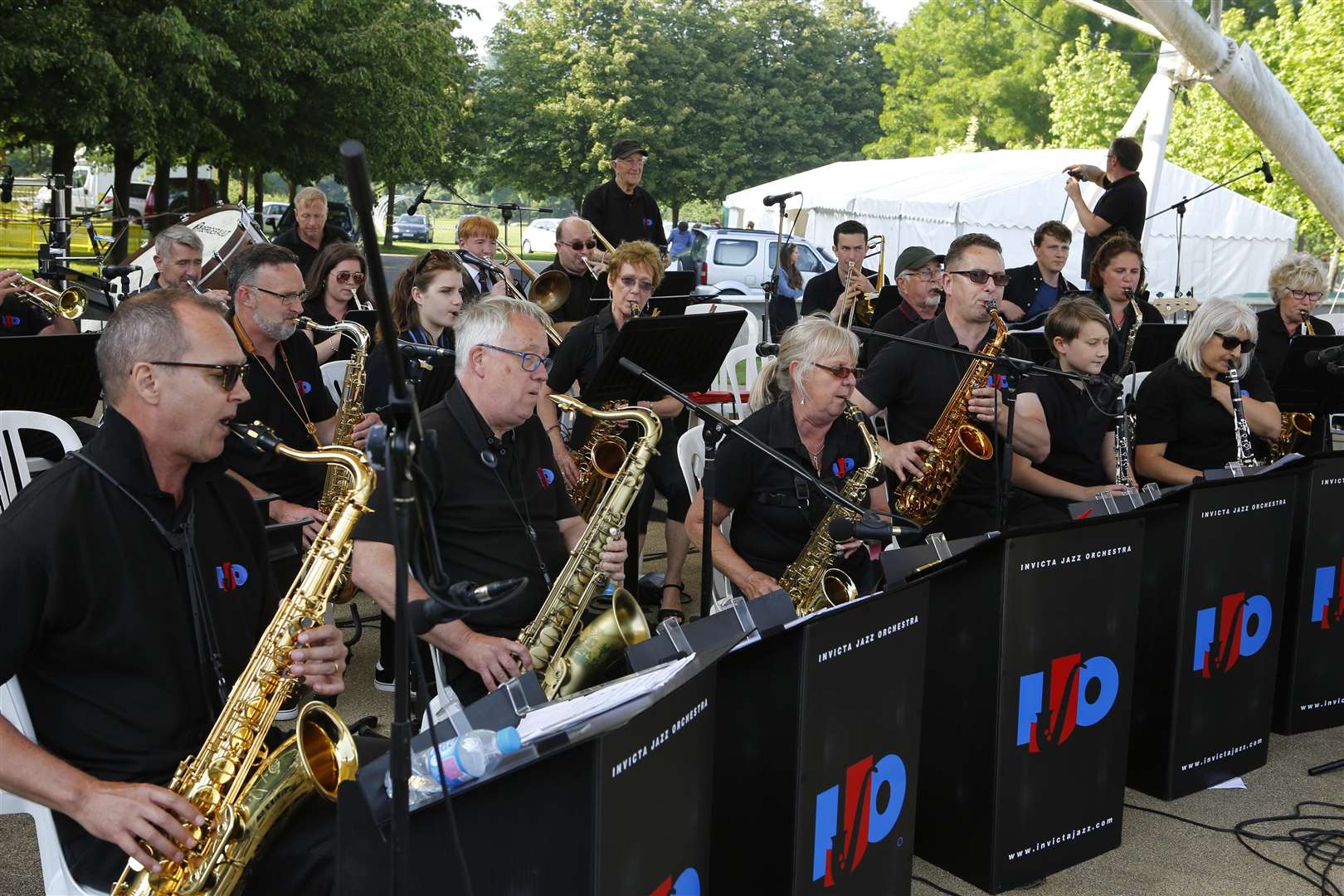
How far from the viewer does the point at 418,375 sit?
227 inches

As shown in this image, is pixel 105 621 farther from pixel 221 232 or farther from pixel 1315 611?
pixel 221 232

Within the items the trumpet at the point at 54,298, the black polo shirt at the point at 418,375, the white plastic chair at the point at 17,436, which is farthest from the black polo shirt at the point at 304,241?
the white plastic chair at the point at 17,436

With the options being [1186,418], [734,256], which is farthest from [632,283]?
[734,256]

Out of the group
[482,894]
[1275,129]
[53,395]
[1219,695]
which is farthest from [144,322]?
[1275,129]

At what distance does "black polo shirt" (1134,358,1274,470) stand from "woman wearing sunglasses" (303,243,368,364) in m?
4.40

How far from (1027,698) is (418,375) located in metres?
3.22

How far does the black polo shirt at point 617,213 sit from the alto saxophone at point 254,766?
22.4 feet

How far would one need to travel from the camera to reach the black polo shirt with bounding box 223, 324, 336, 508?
16.9 feet

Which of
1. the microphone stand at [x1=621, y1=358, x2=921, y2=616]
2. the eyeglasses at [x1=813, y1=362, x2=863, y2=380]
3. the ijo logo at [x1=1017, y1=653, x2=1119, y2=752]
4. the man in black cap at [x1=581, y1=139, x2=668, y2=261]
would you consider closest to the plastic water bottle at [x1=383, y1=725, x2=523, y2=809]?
the microphone stand at [x1=621, y1=358, x2=921, y2=616]

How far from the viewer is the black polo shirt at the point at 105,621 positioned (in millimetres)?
2549

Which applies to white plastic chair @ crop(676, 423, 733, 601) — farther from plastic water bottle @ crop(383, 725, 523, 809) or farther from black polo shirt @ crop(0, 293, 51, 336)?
black polo shirt @ crop(0, 293, 51, 336)

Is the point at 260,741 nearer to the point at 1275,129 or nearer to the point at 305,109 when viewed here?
the point at 1275,129

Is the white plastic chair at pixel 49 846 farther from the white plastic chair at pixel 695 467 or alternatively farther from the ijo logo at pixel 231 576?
the white plastic chair at pixel 695 467

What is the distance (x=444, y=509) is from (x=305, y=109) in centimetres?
2102
